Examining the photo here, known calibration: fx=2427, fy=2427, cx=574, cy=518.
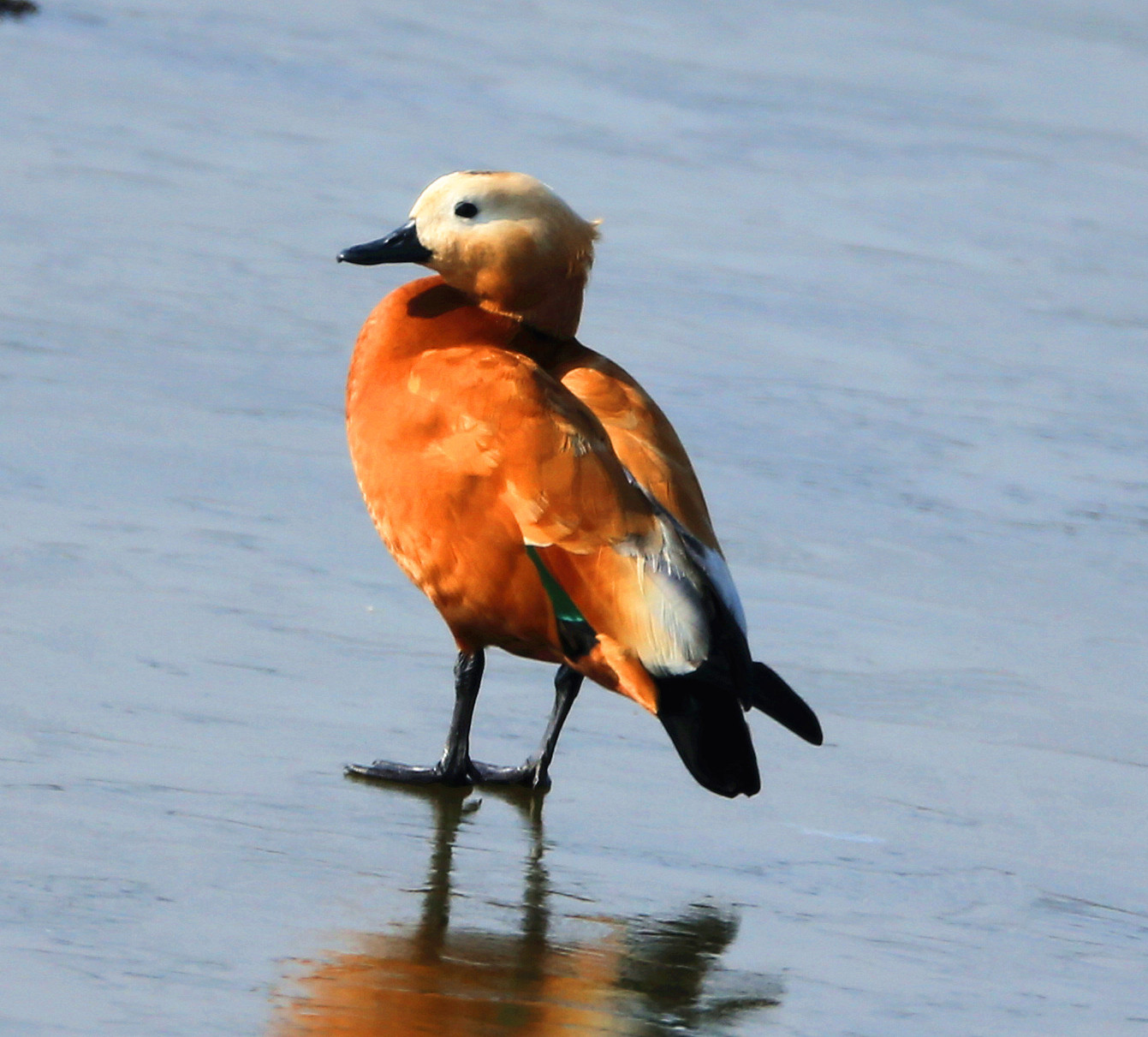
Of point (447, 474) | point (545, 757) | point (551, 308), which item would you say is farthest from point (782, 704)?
point (551, 308)

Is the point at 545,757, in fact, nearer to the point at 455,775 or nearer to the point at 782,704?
the point at 455,775

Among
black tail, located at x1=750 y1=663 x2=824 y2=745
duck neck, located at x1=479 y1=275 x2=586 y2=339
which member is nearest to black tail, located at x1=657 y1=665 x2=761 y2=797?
black tail, located at x1=750 y1=663 x2=824 y2=745

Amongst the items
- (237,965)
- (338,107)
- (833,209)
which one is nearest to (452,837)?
(237,965)

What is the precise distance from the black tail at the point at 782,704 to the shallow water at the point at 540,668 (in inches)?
7.0

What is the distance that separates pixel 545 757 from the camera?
15.1 ft

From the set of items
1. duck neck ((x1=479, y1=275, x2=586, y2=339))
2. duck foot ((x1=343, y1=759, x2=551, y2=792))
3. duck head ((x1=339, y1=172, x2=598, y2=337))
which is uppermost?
duck head ((x1=339, y1=172, x2=598, y2=337))

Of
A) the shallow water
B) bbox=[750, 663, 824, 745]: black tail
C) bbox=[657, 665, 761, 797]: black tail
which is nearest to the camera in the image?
the shallow water

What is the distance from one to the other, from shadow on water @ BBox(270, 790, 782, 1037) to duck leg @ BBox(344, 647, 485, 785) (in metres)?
0.52

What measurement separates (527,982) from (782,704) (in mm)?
1045

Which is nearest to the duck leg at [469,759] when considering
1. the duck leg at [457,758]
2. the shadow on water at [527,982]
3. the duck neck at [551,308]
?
the duck leg at [457,758]

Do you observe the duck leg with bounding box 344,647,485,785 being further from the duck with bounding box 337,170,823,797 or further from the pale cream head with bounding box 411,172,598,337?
the pale cream head with bounding box 411,172,598,337

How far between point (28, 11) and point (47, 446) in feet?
24.8

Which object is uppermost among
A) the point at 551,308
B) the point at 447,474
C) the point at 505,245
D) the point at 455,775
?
the point at 505,245

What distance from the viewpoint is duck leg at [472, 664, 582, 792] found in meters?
4.61
